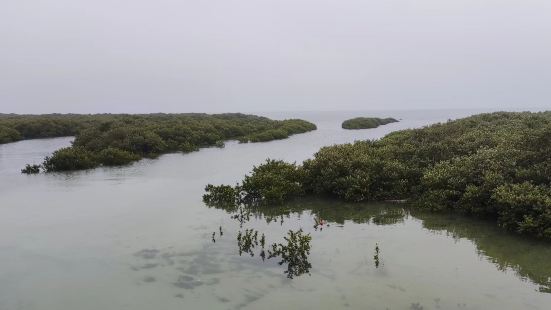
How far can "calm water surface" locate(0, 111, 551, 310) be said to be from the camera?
6.28 m

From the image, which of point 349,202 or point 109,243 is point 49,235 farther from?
point 349,202

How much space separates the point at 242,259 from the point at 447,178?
21.3ft

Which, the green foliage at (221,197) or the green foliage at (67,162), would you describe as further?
the green foliage at (67,162)

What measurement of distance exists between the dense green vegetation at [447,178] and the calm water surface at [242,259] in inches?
20.2

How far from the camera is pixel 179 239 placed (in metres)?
9.09

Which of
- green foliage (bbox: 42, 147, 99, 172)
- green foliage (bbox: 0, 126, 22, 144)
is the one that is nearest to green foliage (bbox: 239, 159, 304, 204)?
green foliage (bbox: 42, 147, 99, 172)

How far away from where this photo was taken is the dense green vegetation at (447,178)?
914cm

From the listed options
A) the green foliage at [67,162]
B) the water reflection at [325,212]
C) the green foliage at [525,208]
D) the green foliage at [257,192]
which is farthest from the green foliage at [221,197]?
the green foliage at [67,162]

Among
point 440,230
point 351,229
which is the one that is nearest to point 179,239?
point 351,229

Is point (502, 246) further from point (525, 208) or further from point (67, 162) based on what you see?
point (67, 162)

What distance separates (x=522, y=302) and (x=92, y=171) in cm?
1654

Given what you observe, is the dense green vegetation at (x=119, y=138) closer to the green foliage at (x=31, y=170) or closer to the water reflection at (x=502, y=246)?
the green foliage at (x=31, y=170)

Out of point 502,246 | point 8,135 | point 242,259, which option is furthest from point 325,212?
point 8,135

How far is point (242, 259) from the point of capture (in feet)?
26.0
